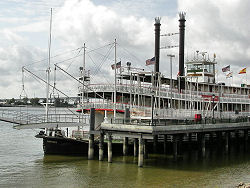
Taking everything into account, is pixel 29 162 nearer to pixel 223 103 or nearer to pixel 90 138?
pixel 90 138

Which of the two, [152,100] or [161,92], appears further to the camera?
[161,92]

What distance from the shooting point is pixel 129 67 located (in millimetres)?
38531

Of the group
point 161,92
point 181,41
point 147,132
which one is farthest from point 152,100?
point 181,41

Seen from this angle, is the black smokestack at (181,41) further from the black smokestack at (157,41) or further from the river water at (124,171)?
the river water at (124,171)

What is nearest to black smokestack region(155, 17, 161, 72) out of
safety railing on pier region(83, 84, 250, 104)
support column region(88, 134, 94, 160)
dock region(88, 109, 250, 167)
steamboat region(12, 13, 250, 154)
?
steamboat region(12, 13, 250, 154)

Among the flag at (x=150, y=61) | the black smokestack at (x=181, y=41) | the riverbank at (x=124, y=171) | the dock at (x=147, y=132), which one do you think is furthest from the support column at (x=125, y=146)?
the black smokestack at (x=181, y=41)

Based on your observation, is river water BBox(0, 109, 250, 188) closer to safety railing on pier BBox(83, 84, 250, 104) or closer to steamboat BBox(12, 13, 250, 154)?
steamboat BBox(12, 13, 250, 154)

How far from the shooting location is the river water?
22.8m

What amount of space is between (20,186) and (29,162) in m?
8.79

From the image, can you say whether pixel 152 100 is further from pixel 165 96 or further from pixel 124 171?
pixel 165 96

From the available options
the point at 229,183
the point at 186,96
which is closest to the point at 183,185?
the point at 229,183

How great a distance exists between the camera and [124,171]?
1021 inches

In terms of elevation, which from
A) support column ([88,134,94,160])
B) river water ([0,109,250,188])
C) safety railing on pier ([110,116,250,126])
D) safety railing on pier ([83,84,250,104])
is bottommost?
river water ([0,109,250,188])

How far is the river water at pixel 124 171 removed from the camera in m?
22.8
